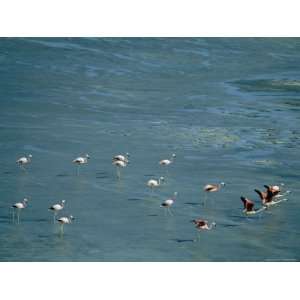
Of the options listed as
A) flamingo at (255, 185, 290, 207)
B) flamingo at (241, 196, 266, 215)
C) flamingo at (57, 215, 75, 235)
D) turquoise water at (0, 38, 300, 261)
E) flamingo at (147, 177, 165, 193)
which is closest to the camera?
turquoise water at (0, 38, 300, 261)

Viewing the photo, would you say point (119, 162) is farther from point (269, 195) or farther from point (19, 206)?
point (269, 195)

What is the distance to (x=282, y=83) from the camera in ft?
128

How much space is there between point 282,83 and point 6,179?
1639 centimetres

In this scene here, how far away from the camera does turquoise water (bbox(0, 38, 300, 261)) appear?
2200cm

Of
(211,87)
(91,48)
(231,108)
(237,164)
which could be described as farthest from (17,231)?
(91,48)

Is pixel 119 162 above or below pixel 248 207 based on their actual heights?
above

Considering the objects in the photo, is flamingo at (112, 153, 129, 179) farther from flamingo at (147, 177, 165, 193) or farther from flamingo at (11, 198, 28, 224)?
flamingo at (11, 198, 28, 224)

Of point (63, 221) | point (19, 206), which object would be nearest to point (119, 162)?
point (19, 206)

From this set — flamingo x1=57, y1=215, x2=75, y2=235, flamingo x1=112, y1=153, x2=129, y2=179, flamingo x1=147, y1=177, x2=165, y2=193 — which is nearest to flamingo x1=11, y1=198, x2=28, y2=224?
flamingo x1=57, y1=215, x2=75, y2=235

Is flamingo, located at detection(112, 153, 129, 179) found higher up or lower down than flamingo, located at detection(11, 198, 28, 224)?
higher up

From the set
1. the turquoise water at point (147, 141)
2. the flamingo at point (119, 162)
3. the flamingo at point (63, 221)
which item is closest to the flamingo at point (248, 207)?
the turquoise water at point (147, 141)

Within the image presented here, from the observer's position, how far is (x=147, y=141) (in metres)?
30.5

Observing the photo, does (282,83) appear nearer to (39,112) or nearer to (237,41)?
(237,41)

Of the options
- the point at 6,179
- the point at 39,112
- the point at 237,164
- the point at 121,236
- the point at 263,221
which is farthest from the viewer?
the point at 39,112
